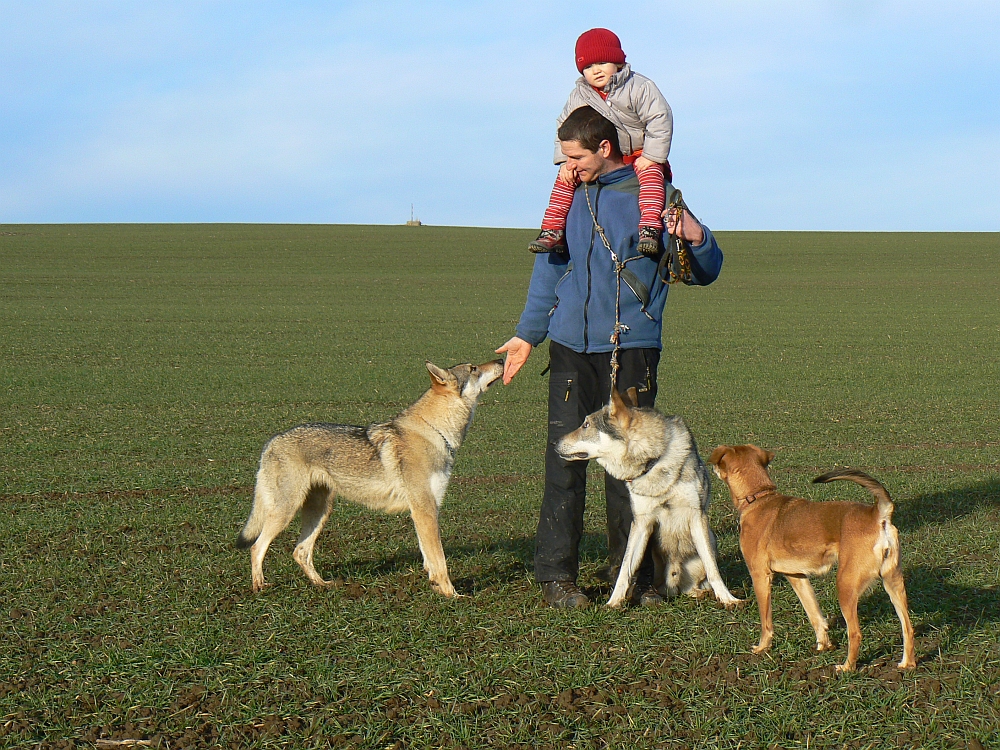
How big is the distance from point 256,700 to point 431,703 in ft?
2.71

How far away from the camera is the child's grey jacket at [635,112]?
6.18 m

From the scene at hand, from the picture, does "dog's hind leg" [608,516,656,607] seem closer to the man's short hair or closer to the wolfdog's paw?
the wolfdog's paw

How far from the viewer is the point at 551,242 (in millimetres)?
6340

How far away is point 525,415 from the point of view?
1498cm

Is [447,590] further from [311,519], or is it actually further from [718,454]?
[718,454]

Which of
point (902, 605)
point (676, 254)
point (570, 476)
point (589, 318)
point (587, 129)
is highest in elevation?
point (587, 129)

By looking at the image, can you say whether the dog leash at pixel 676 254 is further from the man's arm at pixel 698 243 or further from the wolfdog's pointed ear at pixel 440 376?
the wolfdog's pointed ear at pixel 440 376


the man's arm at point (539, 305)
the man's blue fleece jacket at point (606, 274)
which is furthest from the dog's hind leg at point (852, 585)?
the man's arm at point (539, 305)

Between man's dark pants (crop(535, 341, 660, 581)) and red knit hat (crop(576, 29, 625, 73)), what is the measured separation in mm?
1884

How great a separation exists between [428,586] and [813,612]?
8.33ft

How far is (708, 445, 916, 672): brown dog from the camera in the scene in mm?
4793

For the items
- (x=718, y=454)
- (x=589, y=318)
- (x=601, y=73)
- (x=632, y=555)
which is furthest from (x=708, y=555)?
(x=601, y=73)

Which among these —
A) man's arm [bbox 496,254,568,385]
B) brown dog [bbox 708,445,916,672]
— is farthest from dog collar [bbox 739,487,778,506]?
man's arm [bbox 496,254,568,385]

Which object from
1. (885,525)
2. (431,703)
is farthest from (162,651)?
(885,525)
